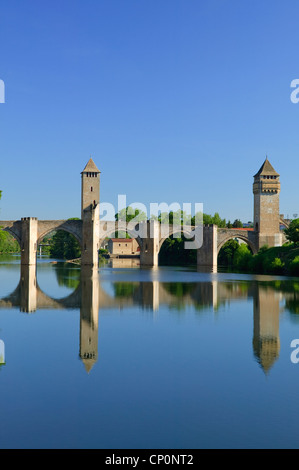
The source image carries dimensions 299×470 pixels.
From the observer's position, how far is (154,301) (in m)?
20.9

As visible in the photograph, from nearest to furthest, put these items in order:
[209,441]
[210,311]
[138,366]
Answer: [209,441] < [138,366] < [210,311]

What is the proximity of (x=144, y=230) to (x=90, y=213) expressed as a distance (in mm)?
6775

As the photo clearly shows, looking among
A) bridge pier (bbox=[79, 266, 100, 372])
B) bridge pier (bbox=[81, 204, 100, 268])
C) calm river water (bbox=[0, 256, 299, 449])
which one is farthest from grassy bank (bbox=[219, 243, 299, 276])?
calm river water (bbox=[0, 256, 299, 449])

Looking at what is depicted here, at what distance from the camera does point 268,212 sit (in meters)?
53.8

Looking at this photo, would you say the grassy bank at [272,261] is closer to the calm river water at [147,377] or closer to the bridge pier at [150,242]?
the bridge pier at [150,242]

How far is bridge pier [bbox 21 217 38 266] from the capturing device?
149 ft

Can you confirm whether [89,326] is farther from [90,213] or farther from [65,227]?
[65,227]

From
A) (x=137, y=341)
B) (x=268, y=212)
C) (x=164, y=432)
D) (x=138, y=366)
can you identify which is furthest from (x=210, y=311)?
(x=268, y=212)

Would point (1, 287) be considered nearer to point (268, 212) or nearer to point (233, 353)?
point (233, 353)

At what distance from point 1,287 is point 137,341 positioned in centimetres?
1537

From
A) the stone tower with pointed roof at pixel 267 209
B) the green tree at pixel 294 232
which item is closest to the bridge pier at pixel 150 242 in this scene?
the stone tower with pointed roof at pixel 267 209

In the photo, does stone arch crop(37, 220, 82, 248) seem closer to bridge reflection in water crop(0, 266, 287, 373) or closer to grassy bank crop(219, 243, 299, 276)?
grassy bank crop(219, 243, 299, 276)

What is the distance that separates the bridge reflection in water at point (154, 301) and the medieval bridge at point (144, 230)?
18.5 m

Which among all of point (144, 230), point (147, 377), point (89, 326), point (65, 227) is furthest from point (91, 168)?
point (147, 377)
